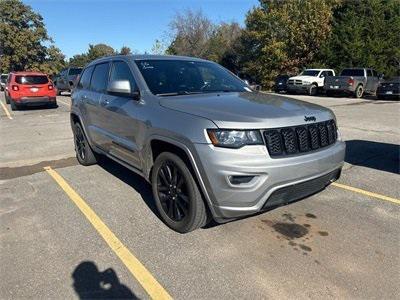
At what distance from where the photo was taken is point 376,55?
101 ft

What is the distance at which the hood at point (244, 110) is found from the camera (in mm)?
3451

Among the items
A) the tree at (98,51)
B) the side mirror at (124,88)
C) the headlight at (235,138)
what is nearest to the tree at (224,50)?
the side mirror at (124,88)

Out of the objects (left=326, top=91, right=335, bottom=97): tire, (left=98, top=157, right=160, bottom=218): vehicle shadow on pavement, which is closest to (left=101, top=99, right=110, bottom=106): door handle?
(left=98, top=157, right=160, bottom=218): vehicle shadow on pavement

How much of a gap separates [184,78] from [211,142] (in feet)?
5.29

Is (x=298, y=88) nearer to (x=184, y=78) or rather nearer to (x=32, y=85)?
(x=32, y=85)

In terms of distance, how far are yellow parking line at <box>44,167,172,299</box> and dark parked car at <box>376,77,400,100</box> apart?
20805 mm

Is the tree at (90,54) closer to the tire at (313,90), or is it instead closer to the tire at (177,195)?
the tire at (313,90)

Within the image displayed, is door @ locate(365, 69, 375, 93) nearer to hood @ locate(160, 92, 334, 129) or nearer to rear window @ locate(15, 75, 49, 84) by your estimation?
rear window @ locate(15, 75, 49, 84)

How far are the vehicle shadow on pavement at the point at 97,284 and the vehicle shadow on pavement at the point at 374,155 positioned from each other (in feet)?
15.3

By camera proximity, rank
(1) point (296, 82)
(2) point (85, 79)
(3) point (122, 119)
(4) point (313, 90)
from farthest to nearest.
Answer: (1) point (296, 82), (4) point (313, 90), (2) point (85, 79), (3) point (122, 119)

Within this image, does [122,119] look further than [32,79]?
No

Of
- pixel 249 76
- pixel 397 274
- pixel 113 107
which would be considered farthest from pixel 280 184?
pixel 249 76

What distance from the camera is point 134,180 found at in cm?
579

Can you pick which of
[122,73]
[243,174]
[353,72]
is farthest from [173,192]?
[353,72]
